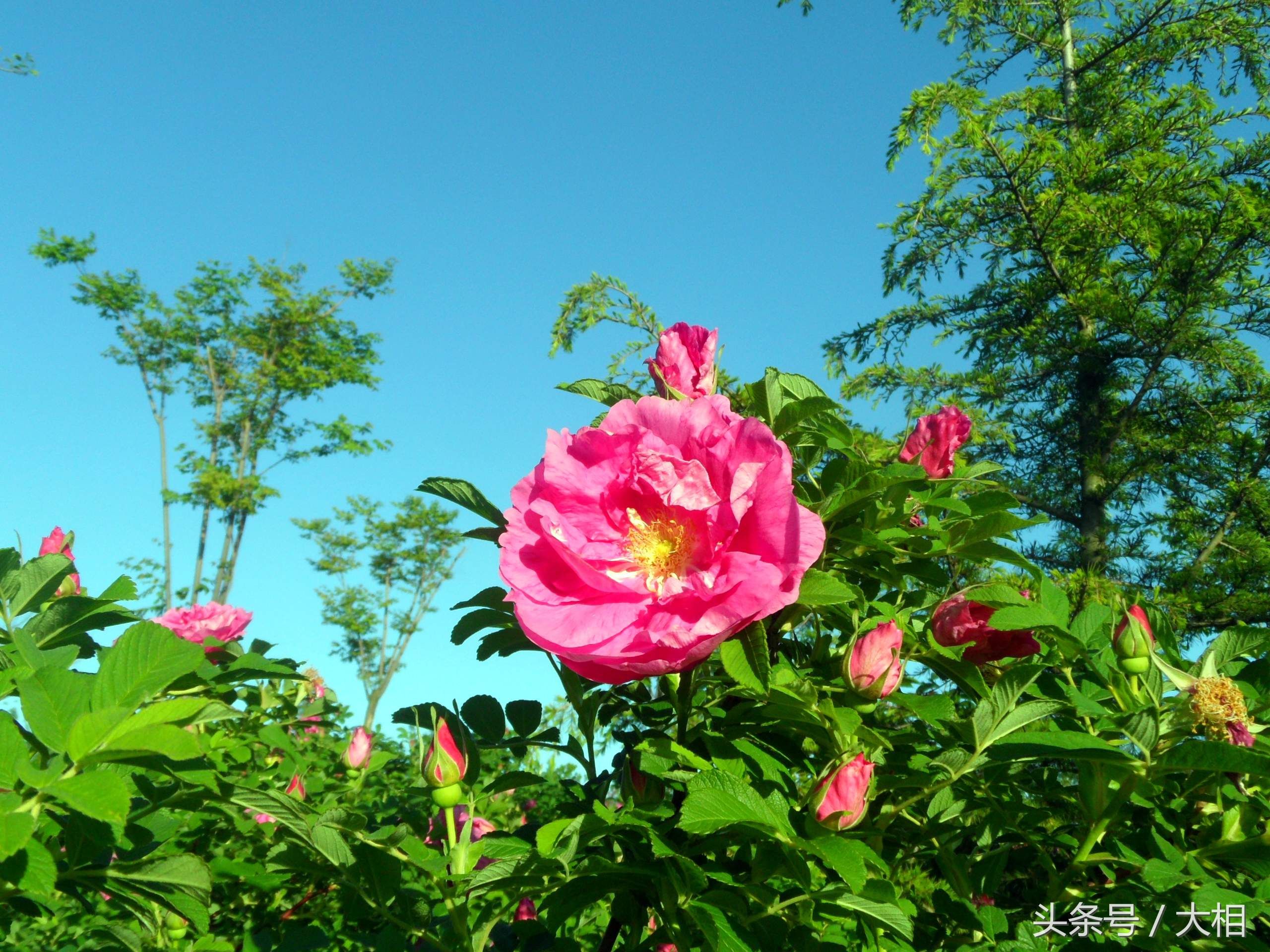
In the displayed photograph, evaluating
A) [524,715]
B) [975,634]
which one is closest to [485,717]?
[524,715]

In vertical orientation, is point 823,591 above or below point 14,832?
above

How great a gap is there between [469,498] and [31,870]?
590 millimetres

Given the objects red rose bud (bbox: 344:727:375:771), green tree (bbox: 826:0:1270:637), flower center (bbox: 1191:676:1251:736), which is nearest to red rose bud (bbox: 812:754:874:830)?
flower center (bbox: 1191:676:1251:736)

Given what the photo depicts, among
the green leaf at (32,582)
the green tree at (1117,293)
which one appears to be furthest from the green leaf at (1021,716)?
the green tree at (1117,293)

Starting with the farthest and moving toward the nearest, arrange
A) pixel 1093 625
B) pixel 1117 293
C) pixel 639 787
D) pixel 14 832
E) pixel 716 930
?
pixel 1117 293
pixel 1093 625
pixel 639 787
pixel 716 930
pixel 14 832

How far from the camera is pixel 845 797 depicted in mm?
990

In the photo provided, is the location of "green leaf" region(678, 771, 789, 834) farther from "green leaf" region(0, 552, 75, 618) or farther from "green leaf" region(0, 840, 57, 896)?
"green leaf" region(0, 552, 75, 618)

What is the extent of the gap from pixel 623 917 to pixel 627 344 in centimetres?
312

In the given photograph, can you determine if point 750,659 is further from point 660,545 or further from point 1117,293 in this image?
point 1117,293

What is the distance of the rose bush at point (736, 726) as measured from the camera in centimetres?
95

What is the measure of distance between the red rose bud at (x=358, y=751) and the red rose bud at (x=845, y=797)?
1.25 m

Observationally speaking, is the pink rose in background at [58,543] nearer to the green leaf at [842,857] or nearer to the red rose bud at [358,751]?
→ the red rose bud at [358,751]

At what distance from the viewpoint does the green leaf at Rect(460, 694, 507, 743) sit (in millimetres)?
1337

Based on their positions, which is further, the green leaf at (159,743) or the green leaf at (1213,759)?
the green leaf at (1213,759)
